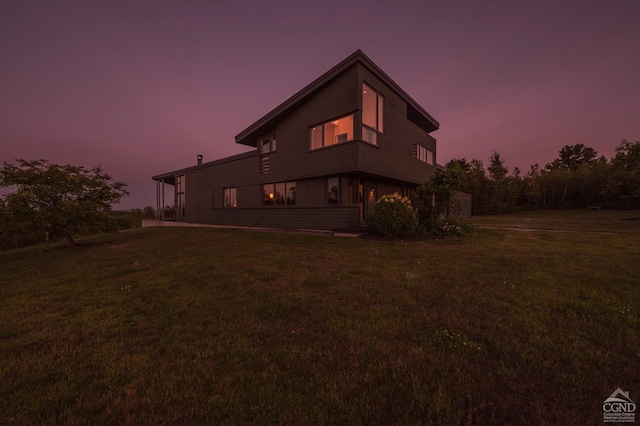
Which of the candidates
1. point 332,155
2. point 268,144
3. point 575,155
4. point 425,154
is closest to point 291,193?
point 332,155

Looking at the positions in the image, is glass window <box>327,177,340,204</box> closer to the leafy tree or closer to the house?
the house

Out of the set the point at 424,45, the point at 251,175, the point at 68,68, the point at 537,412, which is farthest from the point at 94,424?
the point at 68,68

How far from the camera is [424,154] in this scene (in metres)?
16.8

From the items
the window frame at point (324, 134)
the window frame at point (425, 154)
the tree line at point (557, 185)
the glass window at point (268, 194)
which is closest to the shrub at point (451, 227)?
the window frame at point (324, 134)

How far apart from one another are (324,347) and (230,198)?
56.5 ft

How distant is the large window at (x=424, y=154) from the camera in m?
15.8

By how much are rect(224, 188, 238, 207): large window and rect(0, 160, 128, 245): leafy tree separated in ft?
25.8

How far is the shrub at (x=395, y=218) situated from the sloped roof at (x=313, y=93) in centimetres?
673

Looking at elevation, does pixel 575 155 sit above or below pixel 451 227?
above

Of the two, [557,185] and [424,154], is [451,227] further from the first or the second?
[557,185]

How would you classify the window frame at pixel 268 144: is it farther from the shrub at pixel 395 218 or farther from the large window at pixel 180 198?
the large window at pixel 180 198

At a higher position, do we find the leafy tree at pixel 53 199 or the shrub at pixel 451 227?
the leafy tree at pixel 53 199

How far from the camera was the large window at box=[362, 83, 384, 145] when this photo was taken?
11.1m

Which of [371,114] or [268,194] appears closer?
[371,114]
